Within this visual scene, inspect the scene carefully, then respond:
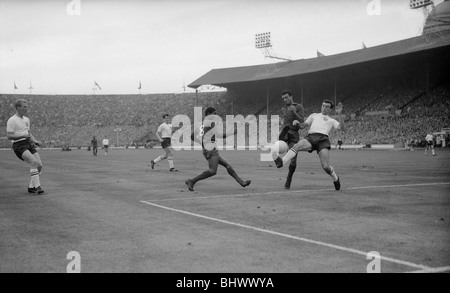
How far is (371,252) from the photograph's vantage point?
477 centimetres

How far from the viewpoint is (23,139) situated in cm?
1064

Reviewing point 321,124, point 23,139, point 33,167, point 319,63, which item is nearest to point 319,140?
point 321,124

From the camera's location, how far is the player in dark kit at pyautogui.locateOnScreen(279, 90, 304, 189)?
35.5ft

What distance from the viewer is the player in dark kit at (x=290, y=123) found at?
1082 cm

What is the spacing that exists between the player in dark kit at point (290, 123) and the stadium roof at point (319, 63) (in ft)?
119

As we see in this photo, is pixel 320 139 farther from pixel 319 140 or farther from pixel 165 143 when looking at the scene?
pixel 165 143

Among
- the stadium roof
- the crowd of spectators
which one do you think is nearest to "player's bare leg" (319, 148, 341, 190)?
the stadium roof

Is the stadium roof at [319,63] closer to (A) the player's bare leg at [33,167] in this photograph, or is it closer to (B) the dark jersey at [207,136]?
(B) the dark jersey at [207,136]

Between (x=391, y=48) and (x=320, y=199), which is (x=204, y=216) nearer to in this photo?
(x=320, y=199)

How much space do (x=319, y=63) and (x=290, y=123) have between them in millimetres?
48895

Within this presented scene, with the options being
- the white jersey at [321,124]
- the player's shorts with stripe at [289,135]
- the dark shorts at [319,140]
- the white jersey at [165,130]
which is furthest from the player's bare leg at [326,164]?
the white jersey at [165,130]

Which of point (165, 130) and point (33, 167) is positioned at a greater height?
point (165, 130)
